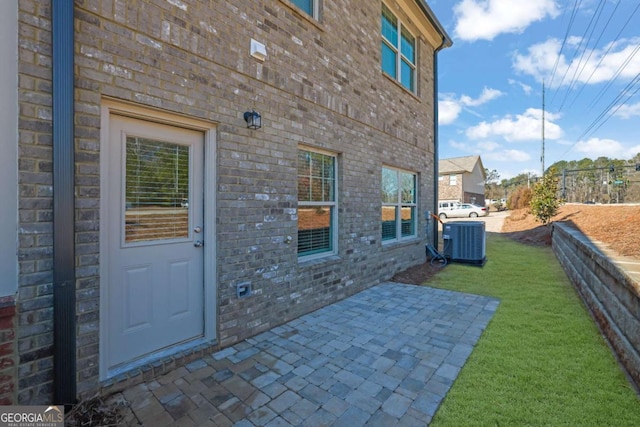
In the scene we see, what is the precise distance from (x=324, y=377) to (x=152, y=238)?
6.62ft

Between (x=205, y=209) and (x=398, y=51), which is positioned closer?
(x=205, y=209)

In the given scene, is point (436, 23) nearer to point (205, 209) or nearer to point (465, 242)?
point (465, 242)

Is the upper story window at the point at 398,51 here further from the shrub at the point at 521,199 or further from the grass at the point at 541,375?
the shrub at the point at 521,199

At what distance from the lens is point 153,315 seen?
109 inches

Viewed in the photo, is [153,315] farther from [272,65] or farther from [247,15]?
[247,15]

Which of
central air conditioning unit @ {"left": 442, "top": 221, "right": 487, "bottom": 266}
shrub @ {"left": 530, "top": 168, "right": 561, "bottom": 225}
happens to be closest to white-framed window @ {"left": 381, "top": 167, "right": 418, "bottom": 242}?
central air conditioning unit @ {"left": 442, "top": 221, "right": 487, "bottom": 266}

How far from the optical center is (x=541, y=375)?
105 inches

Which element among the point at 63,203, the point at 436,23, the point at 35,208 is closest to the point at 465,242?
the point at 436,23

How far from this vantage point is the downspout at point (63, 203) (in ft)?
6.71

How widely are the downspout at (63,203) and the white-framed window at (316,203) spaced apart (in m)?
2.59

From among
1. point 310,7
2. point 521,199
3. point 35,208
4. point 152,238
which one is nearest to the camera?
point 35,208

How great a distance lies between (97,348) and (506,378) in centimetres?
340

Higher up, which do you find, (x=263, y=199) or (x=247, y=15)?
(x=247, y=15)

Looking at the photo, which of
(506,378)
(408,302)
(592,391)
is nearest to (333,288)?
(408,302)
